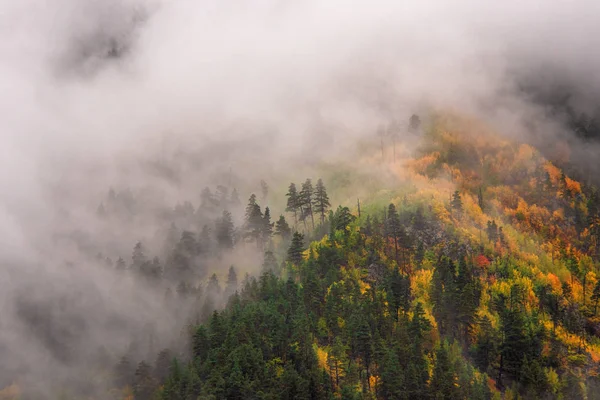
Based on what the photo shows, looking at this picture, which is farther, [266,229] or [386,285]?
[266,229]

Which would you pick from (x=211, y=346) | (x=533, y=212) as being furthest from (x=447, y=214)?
(x=211, y=346)

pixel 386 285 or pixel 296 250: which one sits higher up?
pixel 296 250

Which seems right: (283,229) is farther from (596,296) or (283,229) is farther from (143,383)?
(596,296)

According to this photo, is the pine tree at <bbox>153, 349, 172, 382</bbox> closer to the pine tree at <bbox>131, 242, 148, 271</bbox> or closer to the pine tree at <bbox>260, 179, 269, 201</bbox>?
the pine tree at <bbox>131, 242, 148, 271</bbox>

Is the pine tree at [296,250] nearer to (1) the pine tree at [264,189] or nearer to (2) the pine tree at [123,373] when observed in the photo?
(2) the pine tree at [123,373]

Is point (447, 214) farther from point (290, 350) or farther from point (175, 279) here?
point (175, 279)

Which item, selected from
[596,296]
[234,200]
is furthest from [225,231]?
[596,296]

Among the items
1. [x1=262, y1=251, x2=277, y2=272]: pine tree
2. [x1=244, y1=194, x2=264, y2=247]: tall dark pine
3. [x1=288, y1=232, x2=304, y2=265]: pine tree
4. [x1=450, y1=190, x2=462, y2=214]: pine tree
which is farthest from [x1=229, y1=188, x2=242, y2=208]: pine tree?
[x1=450, y1=190, x2=462, y2=214]: pine tree

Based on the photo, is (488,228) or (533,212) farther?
(533,212)
